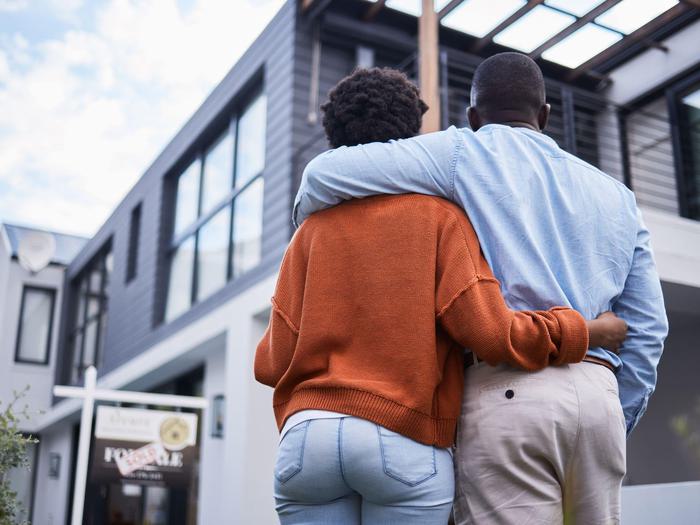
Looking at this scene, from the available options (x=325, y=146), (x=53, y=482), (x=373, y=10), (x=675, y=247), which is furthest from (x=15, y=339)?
(x=675, y=247)

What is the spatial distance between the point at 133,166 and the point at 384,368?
11272mm

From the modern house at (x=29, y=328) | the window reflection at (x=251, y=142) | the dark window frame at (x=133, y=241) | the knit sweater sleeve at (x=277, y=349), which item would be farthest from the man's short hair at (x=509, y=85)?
the modern house at (x=29, y=328)

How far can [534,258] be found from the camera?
150 centimetres

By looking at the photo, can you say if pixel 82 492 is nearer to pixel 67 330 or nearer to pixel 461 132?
pixel 461 132

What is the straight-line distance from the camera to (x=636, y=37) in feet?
23.6

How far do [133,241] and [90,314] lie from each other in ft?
9.79

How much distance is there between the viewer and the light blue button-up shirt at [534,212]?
151 cm

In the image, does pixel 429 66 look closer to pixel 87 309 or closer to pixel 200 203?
pixel 200 203

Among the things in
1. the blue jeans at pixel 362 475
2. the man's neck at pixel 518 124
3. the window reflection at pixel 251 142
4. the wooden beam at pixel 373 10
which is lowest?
the blue jeans at pixel 362 475

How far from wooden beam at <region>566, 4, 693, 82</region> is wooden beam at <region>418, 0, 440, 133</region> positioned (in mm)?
2264

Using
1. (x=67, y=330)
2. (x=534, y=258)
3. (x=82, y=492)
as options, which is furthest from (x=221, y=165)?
(x=534, y=258)

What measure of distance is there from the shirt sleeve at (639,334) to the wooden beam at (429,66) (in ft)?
12.3

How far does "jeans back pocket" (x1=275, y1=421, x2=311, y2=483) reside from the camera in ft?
4.62

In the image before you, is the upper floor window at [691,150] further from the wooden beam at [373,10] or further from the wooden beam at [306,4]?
the wooden beam at [306,4]
